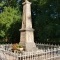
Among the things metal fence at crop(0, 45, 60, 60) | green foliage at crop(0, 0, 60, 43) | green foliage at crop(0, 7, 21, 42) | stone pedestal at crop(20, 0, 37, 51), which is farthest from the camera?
green foliage at crop(0, 7, 21, 42)

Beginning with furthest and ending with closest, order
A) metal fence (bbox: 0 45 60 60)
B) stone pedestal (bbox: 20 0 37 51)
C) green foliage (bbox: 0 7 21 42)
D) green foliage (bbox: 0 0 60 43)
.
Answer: green foliage (bbox: 0 7 21 42) → green foliage (bbox: 0 0 60 43) → stone pedestal (bbox: 20 0 37 51) → metal fence (bbox: 0 45 60 60)

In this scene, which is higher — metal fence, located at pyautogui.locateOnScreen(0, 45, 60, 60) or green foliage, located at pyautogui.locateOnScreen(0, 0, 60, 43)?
green foliage, located at pyautogui.locateOnScreen(0, 0, 60, 43)

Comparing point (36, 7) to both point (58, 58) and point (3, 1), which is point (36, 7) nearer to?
point (3, 1)

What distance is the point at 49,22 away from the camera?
2284 centimetres

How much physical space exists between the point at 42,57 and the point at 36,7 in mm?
16655

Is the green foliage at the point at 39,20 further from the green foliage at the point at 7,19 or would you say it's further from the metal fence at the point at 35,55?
the metal fence at the point at 35,55

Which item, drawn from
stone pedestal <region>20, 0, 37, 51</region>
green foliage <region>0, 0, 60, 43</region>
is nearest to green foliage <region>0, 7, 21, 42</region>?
green foliage <region>0, 0, 60, 43</region>

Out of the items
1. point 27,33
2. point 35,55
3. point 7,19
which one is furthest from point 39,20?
point 35,55

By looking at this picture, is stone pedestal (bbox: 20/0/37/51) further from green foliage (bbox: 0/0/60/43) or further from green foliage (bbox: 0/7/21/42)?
green foliage (bbox: 0/7/21/42)

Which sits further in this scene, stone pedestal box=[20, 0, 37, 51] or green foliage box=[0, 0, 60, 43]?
green foliage box=[0, 0, 60, 43]

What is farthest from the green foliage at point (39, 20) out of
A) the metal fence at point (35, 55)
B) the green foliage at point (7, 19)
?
the metal fence at point (35, 55)

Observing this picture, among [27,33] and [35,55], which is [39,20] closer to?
[27,33]

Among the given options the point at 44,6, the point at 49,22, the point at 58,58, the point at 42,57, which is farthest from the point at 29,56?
the point at 44,6

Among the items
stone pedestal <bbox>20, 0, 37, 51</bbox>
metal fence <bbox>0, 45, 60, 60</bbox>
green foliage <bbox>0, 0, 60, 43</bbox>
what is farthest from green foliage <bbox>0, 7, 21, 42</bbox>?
metal fence <bbox>0, 45, 60, 60</bbox>
